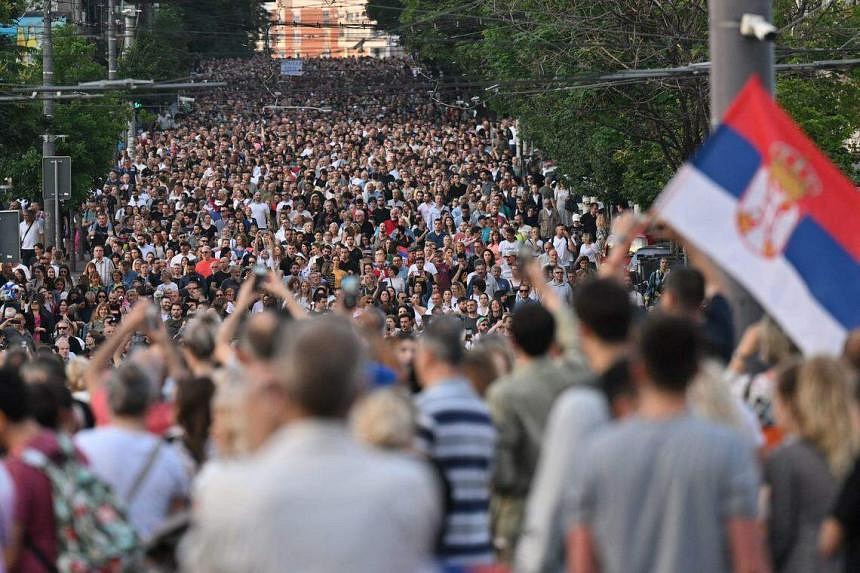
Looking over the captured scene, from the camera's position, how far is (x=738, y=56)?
8.93 meters

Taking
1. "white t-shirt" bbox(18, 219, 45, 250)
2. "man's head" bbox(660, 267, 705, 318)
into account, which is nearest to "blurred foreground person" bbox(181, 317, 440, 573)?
"man's head" bbox(660, 267, 705, 318)

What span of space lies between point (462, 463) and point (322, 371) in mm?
2314

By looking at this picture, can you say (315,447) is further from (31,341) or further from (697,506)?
→ (31,341)

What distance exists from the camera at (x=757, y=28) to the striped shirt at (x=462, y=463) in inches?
120

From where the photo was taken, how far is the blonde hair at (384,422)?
5.68 m

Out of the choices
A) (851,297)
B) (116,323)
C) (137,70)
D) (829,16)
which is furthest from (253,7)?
(851,297)

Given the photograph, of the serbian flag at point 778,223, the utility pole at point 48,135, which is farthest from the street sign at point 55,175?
the serbian flag at point 778,223

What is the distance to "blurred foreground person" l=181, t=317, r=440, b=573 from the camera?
410cm

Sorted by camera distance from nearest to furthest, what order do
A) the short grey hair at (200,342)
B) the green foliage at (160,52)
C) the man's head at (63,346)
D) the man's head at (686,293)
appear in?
the man's head at (686,293)
the short grey hair at (200,342)
the man's head at (63,346)
the green foliage at (160,52)

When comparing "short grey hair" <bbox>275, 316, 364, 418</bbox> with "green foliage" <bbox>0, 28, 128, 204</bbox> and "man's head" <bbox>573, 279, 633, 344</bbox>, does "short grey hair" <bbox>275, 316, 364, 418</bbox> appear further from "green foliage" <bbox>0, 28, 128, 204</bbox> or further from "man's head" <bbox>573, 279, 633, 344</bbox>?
"green foliage" <bbox>0, 28, 128, 204</bbox>

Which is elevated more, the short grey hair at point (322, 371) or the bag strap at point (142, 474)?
the short grey hair at point (322, 371)

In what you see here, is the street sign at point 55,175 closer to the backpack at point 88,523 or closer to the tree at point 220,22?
the backpack at point 88,523

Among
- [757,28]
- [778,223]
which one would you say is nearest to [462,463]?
[778,223]

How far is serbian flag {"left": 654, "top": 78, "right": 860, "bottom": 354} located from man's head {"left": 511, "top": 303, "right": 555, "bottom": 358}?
0.86 m
